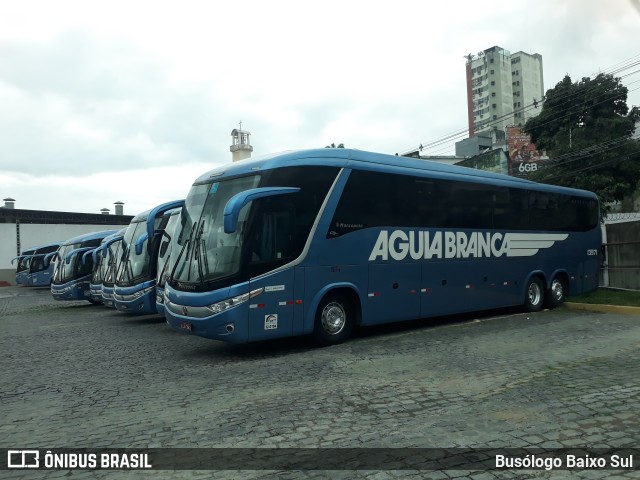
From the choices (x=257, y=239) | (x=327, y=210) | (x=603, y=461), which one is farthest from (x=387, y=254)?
(x=603, y=461)

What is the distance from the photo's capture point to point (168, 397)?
22.3ft

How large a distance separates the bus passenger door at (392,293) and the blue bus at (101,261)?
37.2 feet

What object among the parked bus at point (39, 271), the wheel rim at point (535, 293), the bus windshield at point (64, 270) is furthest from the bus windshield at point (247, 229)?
the parked bus at point (39, 271)

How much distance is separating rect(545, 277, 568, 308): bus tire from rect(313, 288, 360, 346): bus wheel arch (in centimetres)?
764

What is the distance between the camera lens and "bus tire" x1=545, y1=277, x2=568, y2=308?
15.6 meters

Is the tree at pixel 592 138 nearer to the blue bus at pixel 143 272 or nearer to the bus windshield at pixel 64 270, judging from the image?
the blue bus at pixel 143 272

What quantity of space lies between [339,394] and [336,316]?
149 inches

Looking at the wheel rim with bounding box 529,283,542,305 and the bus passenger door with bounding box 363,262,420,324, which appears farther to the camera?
the wheel rim with bounding box 529,283,542,305

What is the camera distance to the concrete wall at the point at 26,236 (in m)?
44.5

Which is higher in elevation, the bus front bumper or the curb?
the bus front bumper

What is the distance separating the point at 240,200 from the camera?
860 centimetres

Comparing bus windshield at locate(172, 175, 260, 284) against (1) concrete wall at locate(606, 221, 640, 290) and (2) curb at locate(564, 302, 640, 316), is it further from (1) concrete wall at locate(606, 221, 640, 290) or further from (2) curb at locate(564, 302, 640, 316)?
(1) concrete wall at locate(606, 221, 640, 290)

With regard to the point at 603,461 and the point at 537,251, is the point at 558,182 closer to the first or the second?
the point at 537,251

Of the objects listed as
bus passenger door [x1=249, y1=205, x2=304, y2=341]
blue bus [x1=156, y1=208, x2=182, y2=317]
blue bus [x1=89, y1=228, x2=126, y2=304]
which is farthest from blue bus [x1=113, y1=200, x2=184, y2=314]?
bus passenger door [x1=249, y1=205, x2=304, y2=341]
